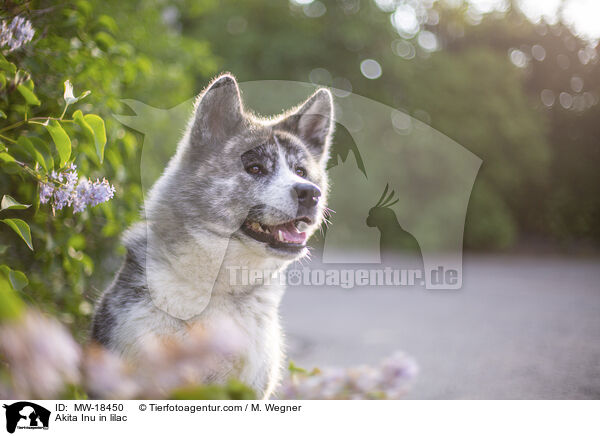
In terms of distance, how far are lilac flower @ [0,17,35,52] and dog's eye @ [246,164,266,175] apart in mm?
906

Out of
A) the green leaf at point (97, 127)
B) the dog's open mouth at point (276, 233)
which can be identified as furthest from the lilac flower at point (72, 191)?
the dog's open mouth at point (276, 233)

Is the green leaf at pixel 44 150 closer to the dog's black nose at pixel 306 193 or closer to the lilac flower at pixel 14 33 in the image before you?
the lilac flower at pixel 14 33

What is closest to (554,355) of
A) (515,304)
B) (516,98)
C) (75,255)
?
(515,304)

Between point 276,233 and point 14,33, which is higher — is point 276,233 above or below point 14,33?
below

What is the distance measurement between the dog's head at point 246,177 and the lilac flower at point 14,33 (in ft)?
2.11

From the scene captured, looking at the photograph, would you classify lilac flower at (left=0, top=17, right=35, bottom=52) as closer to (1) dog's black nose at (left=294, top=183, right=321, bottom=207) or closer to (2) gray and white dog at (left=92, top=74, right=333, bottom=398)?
(2) gray and white dog at (left=92, top=74, right=333, bottom=398)

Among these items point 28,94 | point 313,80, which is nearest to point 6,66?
point 28,94

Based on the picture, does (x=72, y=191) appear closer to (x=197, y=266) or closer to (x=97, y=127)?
(x=97, y=127)

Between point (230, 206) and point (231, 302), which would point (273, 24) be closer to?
point (230, 206)

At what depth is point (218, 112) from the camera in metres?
2.00

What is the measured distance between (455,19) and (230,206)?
3177 mm

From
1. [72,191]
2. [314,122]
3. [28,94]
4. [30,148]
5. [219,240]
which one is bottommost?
[219,240]

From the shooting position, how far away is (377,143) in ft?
10.5
